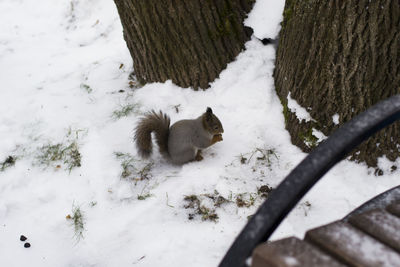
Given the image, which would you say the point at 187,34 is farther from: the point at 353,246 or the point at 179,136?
the point at 353,246

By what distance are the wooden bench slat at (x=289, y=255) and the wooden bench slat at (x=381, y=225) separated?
0.20m

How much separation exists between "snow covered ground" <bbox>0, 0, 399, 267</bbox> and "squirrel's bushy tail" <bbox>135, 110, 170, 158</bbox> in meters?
0.13

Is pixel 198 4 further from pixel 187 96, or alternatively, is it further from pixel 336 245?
pixel 336 245

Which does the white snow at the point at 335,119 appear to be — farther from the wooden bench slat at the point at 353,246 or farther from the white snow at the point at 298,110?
the wooden bench slat at the point at 353,246

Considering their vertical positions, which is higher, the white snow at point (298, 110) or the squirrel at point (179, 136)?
the white snow at point (298, 110)

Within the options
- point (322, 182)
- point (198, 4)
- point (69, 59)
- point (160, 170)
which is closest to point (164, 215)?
point (160, 170)

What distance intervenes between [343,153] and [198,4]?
1947 millimetres

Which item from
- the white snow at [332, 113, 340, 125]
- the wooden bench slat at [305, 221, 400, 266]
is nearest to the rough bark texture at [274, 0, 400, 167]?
the white snow at [332, 113, 340, 125]

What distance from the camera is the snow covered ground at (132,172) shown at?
1.94 meters

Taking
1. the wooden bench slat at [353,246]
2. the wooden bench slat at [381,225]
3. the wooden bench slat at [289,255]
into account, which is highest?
the wooden bench slat at [289,255]

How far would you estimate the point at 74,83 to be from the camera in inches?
134

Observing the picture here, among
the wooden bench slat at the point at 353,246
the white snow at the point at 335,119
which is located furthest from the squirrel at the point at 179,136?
the wooden bench slat at the point at 353,246

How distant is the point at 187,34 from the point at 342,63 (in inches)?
44.8

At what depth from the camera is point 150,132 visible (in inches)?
95.9
